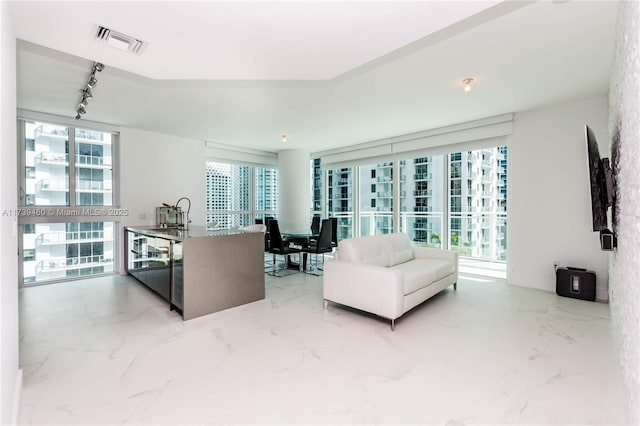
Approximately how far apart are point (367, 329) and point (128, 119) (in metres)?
4.64

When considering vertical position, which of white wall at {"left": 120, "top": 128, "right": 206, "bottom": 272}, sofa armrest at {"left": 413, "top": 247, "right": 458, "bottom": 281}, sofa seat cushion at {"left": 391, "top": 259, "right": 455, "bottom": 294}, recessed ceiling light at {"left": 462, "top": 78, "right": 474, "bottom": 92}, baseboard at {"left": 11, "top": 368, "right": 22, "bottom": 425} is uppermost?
recessed ceiling light at {"left": 462, "top": 78, "right": 474, "bottom": 92}

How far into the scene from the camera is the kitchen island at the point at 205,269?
3.16 m

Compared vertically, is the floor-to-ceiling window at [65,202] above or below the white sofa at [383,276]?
above

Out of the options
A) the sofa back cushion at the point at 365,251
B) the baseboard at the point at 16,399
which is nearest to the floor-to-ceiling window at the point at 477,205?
the sofa back cushion at the point at 365,251

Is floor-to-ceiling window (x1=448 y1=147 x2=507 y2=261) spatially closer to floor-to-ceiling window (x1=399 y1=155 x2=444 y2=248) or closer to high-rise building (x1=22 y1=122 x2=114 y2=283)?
floor-to-ceiling window (x1=399 y1=155 x2=444 y2=248)

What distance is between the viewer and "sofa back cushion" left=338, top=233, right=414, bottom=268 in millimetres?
3502

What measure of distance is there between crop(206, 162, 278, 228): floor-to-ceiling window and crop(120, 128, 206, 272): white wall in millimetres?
457

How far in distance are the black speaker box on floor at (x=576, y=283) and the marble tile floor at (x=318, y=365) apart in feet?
1.10

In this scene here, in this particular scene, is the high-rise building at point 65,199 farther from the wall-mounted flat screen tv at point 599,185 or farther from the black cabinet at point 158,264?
the wall-mounted flat screen tv at point 599,185

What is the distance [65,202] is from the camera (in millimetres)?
4703

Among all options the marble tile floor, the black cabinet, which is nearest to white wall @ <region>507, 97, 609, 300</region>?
the marble tile floor

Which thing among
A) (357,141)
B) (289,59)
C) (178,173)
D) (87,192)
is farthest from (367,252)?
(87,192)

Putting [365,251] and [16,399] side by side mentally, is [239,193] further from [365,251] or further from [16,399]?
[16,399]

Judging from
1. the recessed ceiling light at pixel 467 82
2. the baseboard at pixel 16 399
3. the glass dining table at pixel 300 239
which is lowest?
the baseboard at pixel 16 399
